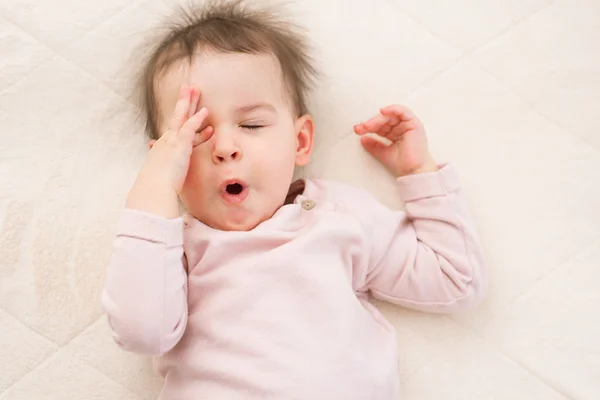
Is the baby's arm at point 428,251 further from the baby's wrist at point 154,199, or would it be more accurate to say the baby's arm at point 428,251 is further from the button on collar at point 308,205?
the baby's wrist at point 154,199

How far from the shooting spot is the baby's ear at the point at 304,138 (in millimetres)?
1142

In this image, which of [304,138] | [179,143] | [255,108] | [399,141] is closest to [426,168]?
[399,141]

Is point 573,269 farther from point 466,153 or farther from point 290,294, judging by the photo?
point 290,294

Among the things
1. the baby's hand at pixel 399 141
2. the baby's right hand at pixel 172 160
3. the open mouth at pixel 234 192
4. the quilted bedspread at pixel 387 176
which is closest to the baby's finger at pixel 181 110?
the baby's right hand at pixel 172 160

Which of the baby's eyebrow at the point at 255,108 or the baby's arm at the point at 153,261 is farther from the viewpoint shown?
the baby's eyebrow at the point at 255,108

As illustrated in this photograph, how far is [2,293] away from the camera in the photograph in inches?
44.7

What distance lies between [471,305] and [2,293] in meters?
0.83

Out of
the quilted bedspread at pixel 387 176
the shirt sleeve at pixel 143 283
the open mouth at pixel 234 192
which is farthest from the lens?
the quilted bedspread at pixel 387 176

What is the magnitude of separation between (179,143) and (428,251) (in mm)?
469

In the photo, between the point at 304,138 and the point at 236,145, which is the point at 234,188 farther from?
the point at 304,138

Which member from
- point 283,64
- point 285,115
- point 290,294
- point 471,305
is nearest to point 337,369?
point 290,294

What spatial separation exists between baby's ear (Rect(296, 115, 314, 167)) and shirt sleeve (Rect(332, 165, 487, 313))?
0.39ft

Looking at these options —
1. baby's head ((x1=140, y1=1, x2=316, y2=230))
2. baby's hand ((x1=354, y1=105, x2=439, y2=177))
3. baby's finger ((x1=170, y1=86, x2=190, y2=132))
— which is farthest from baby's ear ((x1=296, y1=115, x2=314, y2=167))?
baby's finger ((x1=170, y1=86, x2=190, y2=132))

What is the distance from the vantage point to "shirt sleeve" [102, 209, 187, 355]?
3.02 ft
